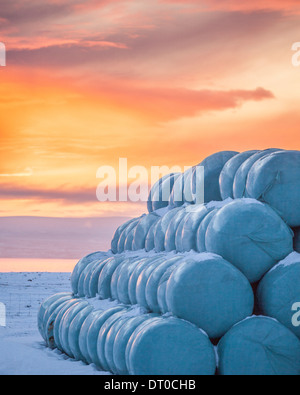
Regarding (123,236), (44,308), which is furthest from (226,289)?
(44,308)

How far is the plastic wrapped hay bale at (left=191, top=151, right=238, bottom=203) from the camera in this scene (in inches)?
380

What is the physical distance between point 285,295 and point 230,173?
2204mm

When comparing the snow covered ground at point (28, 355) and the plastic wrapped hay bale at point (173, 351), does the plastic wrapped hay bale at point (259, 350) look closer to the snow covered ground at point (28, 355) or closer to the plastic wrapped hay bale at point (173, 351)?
the plastic wrapped hay bale at point (173, 351)

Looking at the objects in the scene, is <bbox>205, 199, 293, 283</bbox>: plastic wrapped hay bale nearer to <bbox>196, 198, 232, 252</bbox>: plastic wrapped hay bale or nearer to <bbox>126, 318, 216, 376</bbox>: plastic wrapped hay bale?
<bbox>196, 198, 232, 252</bbox>: plastic wrapped hay bale

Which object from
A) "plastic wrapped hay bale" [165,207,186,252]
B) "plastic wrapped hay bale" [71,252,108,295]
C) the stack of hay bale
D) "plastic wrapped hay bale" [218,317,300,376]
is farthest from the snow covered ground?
"plastic wrapped hay bale" [218,317,300,376]

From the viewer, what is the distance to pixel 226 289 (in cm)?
710

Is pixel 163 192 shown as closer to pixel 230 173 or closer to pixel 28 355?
pixel 230 173

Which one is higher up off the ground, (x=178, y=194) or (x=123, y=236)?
(x=178, y=194)

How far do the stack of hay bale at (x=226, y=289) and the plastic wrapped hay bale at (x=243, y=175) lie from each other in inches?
0.6

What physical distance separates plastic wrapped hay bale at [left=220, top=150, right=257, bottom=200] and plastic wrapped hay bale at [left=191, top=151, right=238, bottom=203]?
0.68 m

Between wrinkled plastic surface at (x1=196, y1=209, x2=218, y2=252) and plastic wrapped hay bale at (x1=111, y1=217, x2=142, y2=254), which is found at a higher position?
wrinkled plastic surface at (x1=196, y1=209, x2=218, y2=252)

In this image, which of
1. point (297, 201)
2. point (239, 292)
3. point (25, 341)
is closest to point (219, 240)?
point (239, 292)
